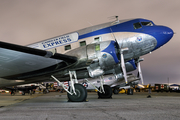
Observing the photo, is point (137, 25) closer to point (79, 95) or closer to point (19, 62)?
point (79, 95)

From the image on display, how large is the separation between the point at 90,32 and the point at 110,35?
1.54 meters

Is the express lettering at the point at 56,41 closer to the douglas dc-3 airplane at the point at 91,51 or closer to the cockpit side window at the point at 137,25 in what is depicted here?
the douglas dc-3 airplane at the point at 91,51

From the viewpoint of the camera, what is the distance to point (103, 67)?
36.5 ft

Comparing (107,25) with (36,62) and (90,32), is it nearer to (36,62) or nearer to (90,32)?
(90,32)

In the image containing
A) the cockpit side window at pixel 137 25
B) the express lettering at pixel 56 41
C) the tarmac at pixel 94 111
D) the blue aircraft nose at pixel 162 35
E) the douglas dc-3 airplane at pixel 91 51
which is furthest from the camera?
the express lettering at pixel 56 41

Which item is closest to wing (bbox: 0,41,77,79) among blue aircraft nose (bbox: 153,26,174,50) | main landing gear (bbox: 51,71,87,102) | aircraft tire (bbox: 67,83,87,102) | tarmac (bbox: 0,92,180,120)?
main landing gear (bbox: 51,71,87,102)

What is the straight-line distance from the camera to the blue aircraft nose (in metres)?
11.3

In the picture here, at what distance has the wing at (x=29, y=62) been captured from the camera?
891 centimetres

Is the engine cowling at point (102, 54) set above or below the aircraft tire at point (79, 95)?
above

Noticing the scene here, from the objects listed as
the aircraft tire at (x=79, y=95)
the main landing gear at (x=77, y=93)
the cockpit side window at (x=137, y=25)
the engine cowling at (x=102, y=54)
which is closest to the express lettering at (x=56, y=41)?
the engine cowling at (x=102, y=54)

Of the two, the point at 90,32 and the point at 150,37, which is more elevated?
the point at 90,32

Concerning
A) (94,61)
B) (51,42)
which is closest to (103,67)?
(94,61)

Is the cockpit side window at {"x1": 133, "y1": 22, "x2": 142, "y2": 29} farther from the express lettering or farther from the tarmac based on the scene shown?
the tarmac

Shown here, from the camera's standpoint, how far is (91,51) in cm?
1106
